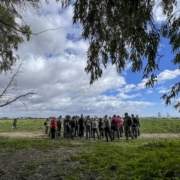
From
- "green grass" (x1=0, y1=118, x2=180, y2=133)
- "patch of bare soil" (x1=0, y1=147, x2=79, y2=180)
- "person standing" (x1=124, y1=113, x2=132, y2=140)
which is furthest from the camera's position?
"green grass" (x1=0, y1=118, x2=180, y2=133)

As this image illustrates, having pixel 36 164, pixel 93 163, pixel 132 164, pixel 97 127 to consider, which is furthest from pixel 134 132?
pixel 132 164

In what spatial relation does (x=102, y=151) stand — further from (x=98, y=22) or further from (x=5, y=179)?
(x=98, y=22)

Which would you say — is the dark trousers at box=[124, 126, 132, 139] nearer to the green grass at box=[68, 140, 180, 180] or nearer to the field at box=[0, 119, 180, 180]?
the field at box=[0, 119, 180, 180]

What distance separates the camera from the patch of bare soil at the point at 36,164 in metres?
16.3

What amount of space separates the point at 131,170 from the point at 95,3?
6861 mm

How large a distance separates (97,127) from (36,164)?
1561cm

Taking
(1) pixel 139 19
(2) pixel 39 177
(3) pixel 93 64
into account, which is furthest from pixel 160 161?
(1) pixel 139 19

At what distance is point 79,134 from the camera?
34062 millimetres

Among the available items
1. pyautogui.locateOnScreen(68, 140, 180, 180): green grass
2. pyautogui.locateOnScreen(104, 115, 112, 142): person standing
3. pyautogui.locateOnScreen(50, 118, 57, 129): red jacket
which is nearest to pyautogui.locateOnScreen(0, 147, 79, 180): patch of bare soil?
pyautogui.locateOnScreen(68, 140, 180, 180): green grass

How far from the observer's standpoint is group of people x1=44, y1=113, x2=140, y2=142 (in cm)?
3212

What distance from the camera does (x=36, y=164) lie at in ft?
59.0

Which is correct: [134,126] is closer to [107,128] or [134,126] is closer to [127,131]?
[127,131]

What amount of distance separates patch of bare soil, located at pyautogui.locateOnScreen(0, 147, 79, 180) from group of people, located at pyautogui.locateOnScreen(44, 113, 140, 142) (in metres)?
10.7

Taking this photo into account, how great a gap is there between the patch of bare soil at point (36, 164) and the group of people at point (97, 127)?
10.7 metres
